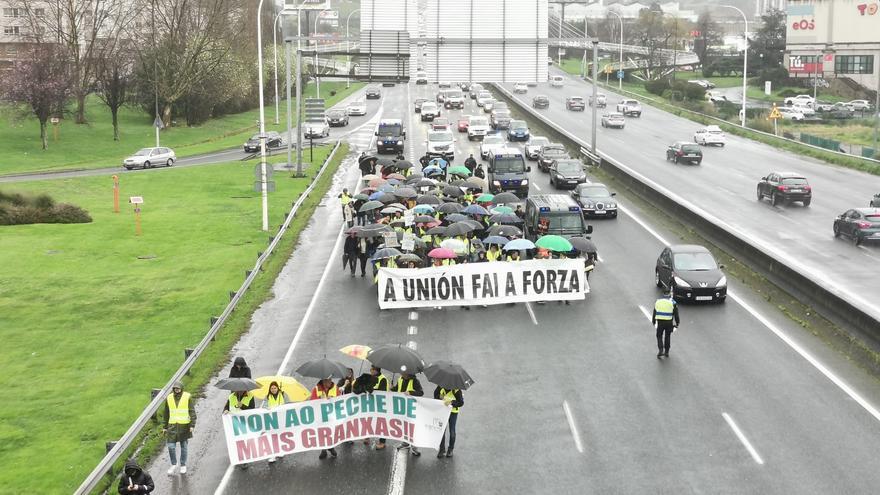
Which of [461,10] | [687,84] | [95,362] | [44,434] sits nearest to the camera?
[44,434]

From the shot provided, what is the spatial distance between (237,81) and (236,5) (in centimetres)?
1081

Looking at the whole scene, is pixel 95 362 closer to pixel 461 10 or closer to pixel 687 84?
pixel 461 10

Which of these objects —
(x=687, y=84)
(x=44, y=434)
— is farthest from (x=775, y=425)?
(x=687, y=84)

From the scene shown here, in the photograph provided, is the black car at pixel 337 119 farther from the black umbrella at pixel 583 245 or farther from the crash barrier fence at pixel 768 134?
the black umbrella at pixel 583 245

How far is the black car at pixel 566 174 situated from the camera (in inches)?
2002

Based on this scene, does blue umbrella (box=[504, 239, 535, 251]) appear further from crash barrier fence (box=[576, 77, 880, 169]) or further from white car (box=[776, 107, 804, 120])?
white car (box=[776, 107, 804, 120])

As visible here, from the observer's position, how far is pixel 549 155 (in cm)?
5822

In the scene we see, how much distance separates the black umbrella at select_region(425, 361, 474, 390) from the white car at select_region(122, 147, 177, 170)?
51313mm

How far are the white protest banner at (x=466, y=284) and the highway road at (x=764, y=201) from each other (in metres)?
7.32

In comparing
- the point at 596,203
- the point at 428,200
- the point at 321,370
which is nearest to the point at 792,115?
the point at 596,203

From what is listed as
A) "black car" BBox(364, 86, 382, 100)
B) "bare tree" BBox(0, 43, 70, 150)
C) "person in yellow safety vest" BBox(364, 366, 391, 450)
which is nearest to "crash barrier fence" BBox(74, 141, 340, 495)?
"person in yellow safety vest" BBox(364, 366, 391, 450)

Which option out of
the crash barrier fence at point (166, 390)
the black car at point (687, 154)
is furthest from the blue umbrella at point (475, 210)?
the black car at point (687, 154)

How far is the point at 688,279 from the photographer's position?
93.3 ft

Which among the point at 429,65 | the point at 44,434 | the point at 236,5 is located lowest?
the point at 44,434
